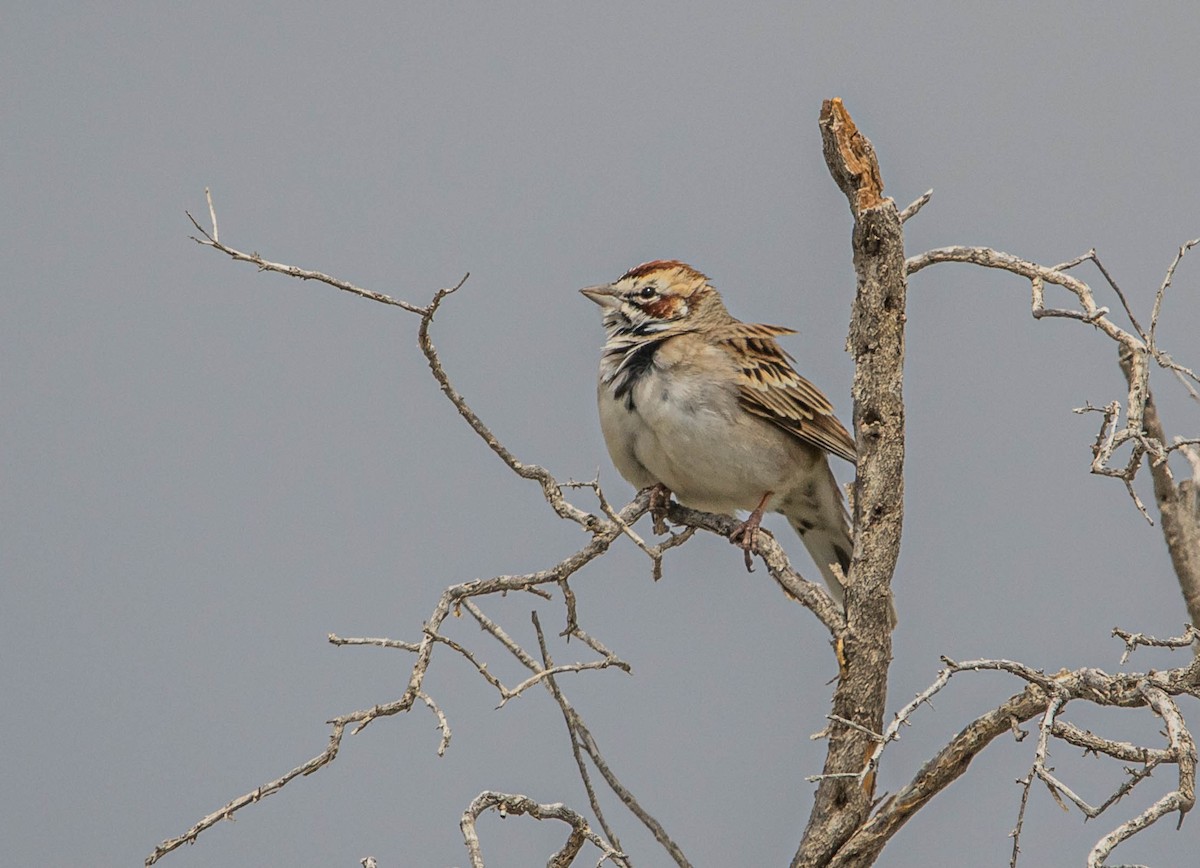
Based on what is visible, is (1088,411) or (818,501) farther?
(818,501)

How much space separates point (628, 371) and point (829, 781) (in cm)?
202

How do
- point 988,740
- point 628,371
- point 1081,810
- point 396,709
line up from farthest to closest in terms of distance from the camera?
1. point 628,371
2. point 988,740
3. point 396,709
4. point 1081,810

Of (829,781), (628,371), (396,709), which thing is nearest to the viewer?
(396,709)

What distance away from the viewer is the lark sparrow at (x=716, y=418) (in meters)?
5.96

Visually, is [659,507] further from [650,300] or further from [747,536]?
[650,300]

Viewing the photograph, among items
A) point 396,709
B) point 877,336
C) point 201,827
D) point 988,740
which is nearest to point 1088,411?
point 877,336

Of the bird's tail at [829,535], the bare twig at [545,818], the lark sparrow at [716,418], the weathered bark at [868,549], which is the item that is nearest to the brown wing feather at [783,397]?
the lark sparrow at [716,418]

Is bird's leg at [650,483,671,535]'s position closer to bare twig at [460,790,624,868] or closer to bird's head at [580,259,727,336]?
bird's head at [580,259,727,336]

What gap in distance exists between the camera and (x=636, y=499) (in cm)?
573

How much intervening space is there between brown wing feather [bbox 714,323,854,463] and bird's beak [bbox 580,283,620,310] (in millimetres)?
508

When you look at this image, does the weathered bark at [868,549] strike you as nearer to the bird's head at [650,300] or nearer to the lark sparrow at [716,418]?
the lark sparrow at [716,418]

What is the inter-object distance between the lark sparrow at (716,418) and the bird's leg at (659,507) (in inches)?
1.7

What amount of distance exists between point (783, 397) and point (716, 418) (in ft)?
1.17

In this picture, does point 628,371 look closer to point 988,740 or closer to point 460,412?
point 460,412
